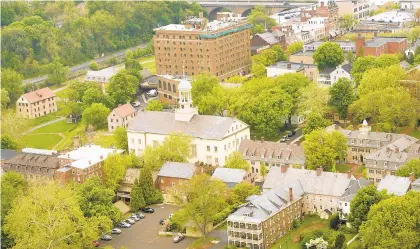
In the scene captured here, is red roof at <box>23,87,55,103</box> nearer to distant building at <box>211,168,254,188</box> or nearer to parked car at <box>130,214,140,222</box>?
parked car at <box>130,214,140,222</box>

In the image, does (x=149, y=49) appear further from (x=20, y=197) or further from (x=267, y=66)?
(x=20, y=197)

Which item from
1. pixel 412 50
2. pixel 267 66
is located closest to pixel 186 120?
pixel 267 66

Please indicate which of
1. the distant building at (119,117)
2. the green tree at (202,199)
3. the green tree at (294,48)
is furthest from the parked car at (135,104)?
the green tree at (202,199)

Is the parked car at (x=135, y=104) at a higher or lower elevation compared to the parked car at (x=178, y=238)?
higher

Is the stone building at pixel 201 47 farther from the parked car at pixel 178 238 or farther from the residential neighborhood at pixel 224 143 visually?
the parked car at pixel 178 238

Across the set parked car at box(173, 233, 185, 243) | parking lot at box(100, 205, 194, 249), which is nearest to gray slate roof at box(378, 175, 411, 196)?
parking lot at box(100, 205, 194, 249)

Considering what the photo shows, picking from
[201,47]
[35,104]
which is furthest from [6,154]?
[201,47]
